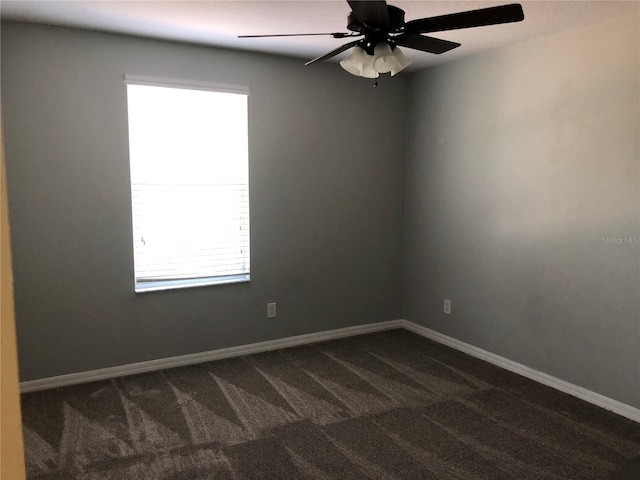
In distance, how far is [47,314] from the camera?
10.9 ft

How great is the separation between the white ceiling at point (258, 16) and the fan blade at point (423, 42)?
440mm

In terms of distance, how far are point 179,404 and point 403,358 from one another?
1.81 m

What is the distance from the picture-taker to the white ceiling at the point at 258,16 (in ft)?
8.98

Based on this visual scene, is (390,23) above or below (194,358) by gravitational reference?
above

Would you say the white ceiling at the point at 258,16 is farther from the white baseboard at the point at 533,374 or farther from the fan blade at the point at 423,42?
the white baseboard at the point at 533,374

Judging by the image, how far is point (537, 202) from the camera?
11.5ft

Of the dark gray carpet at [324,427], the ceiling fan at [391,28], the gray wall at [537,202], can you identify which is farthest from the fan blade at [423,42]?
the dark gray carpet at [324,427]

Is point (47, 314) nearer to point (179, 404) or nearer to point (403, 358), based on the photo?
point (179, 404)

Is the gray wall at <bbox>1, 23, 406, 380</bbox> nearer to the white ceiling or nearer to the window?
the window

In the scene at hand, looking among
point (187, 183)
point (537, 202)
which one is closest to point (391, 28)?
point (537, 202)

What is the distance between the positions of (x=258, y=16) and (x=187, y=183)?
1.38 metres

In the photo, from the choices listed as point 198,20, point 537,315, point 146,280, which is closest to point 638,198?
point 537,315

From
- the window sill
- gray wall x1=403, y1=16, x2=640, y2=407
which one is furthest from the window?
gray wall x1=403, y1=16, x2=640, y2=407

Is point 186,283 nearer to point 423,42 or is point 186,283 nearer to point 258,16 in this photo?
point 258,16
